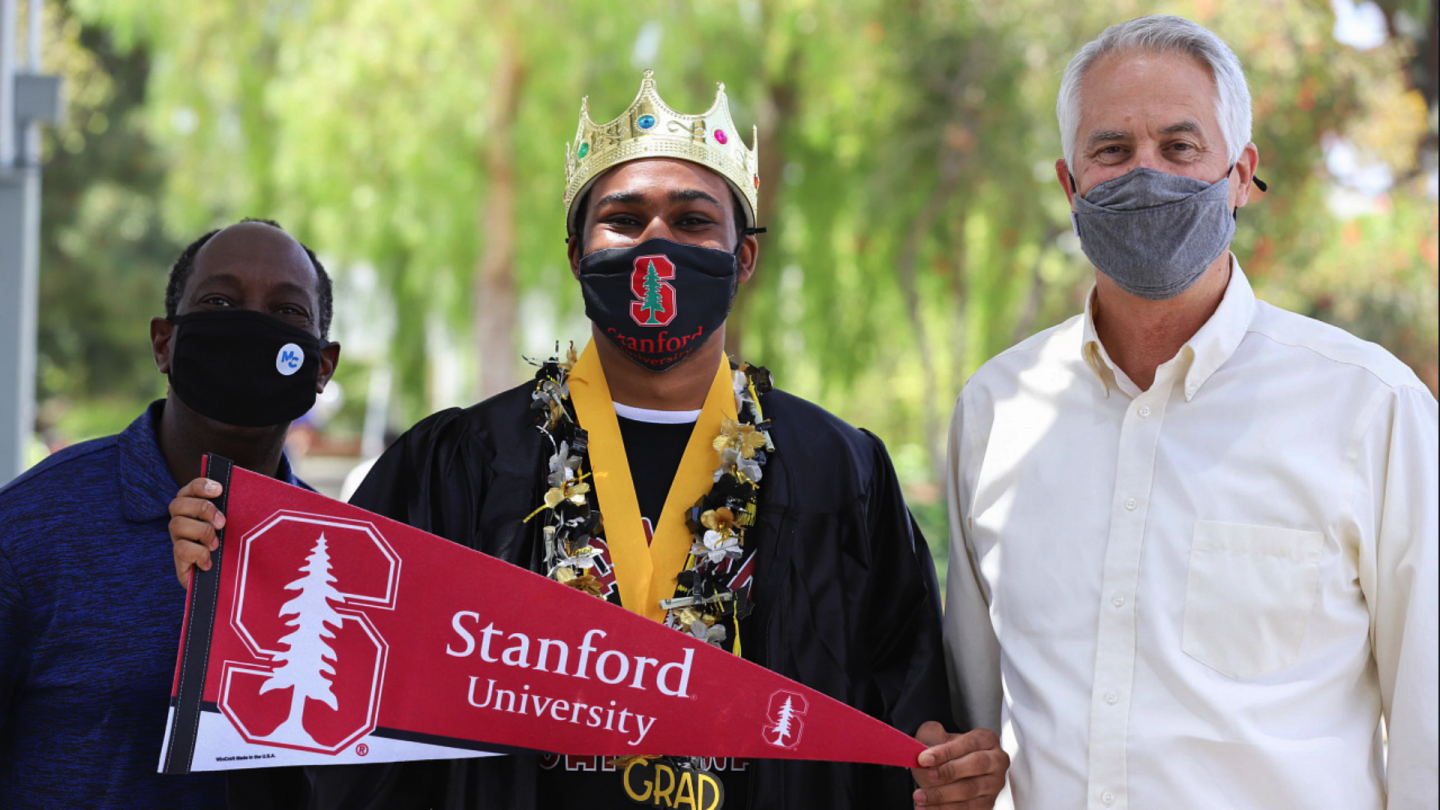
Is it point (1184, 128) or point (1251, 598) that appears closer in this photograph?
point (1251, 598)

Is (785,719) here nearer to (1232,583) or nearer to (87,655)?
(1232,583)

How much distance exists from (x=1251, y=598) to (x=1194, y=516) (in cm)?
20

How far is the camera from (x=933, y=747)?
2.67 metres

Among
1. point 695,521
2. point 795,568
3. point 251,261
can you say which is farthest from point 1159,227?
point 251,261

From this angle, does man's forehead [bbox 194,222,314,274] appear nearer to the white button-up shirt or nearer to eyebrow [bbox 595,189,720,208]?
eyebrow [bbox 595,189,720,208]

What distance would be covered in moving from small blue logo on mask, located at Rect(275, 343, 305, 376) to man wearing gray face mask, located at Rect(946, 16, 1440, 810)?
1627mm

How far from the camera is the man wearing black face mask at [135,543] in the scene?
269 cm

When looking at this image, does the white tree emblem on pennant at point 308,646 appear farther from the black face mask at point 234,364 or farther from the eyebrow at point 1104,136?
the eyebrow at point 1104,136

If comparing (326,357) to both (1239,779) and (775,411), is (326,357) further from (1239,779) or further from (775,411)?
(1239,779)

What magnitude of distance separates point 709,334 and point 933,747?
1.08 metres

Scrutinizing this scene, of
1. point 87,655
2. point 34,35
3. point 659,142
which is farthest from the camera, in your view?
point 34,35

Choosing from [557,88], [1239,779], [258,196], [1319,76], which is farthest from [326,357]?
[258,196]

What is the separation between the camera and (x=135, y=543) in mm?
2795

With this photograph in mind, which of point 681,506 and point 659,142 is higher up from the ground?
point 659,142
